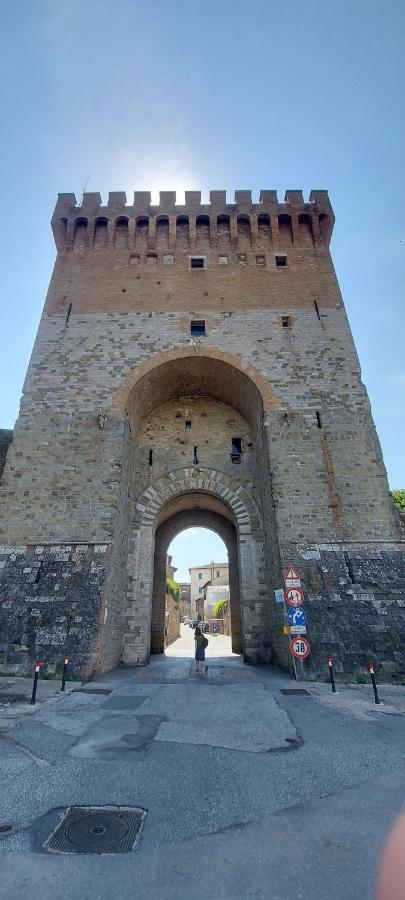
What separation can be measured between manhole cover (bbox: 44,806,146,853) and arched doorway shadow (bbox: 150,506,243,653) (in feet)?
39.8

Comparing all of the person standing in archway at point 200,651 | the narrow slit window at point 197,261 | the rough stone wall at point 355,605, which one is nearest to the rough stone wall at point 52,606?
the person standing in archway at point 200,651

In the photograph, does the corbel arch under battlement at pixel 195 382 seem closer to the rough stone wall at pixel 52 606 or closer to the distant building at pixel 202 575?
the rough stone wall at pixel 52 606

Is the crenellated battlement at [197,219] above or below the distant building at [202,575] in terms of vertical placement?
above

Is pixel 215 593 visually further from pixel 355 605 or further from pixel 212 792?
pixel 212 792

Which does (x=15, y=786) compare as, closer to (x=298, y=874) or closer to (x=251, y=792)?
(x=251, y=792)

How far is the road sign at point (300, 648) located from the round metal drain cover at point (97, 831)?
652 cm

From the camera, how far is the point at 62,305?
50.5 ft

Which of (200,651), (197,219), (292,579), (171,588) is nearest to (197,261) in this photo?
(197,219)

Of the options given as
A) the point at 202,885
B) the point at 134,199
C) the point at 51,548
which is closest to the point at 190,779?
the point at 202,885

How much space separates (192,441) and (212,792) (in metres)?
12.0

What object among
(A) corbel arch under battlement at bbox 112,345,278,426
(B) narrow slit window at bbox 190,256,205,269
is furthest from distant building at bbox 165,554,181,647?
(B) narrow slit window at bbox 190,256,205,269

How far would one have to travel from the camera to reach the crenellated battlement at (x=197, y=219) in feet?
56.7

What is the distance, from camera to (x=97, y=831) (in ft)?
10.0

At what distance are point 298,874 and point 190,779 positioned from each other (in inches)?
67.3
